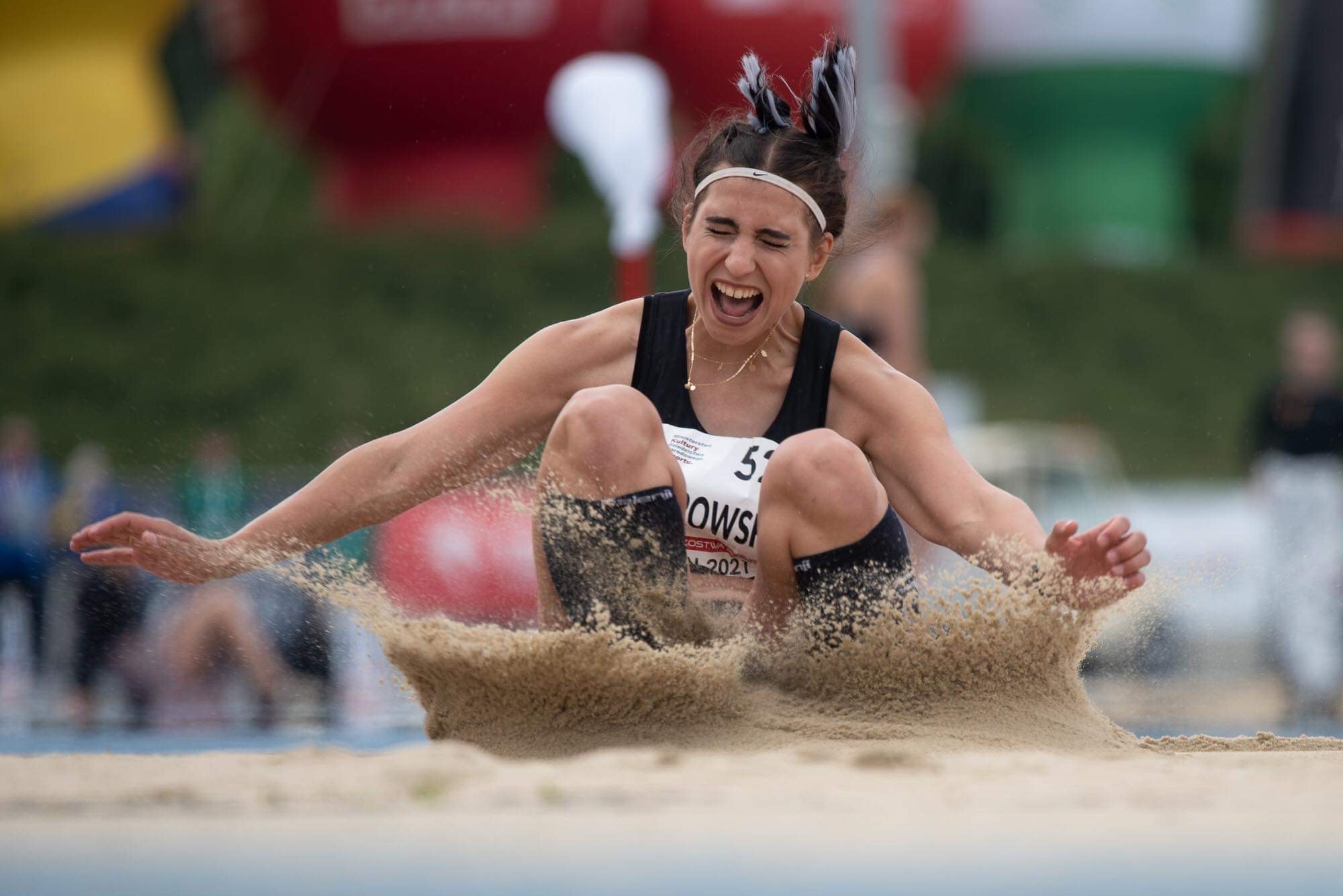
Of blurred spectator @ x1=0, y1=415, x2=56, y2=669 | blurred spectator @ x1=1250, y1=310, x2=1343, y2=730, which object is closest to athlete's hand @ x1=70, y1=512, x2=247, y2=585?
blurred spectator @ x1=0, y1=415, x2=56, y2=669

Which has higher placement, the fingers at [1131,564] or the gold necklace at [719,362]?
the gold necklace at [719,362]

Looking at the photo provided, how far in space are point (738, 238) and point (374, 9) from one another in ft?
38.2

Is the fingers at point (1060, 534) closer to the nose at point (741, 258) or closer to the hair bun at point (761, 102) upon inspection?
the nose at point (741, 258)

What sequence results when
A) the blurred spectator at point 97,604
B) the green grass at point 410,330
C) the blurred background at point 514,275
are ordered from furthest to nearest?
the green grass at point 410,330, the blurred background at point 514,275, the blurred spectator at point 97,604

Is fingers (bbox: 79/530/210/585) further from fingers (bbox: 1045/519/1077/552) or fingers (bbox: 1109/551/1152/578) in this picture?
fingers (bbox: 1109/551/1152/578)

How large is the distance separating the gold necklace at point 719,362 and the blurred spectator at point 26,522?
5018mm

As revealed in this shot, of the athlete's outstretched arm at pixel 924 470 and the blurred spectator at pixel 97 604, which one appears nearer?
the athlete's outstretched arm at pixel 924 470

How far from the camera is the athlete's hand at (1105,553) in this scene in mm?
3223

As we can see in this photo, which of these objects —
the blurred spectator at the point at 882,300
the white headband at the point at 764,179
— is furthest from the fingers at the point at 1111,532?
the blurred spectator at the point at 882,300

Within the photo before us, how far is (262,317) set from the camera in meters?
16.9

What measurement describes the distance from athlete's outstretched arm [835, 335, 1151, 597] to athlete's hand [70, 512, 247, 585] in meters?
1.39

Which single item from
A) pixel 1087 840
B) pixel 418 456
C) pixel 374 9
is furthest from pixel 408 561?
pixel 374 9

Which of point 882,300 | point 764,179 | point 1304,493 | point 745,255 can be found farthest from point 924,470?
point 1304,493

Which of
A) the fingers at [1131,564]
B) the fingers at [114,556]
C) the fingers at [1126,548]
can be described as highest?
the fingers at [114,556]
